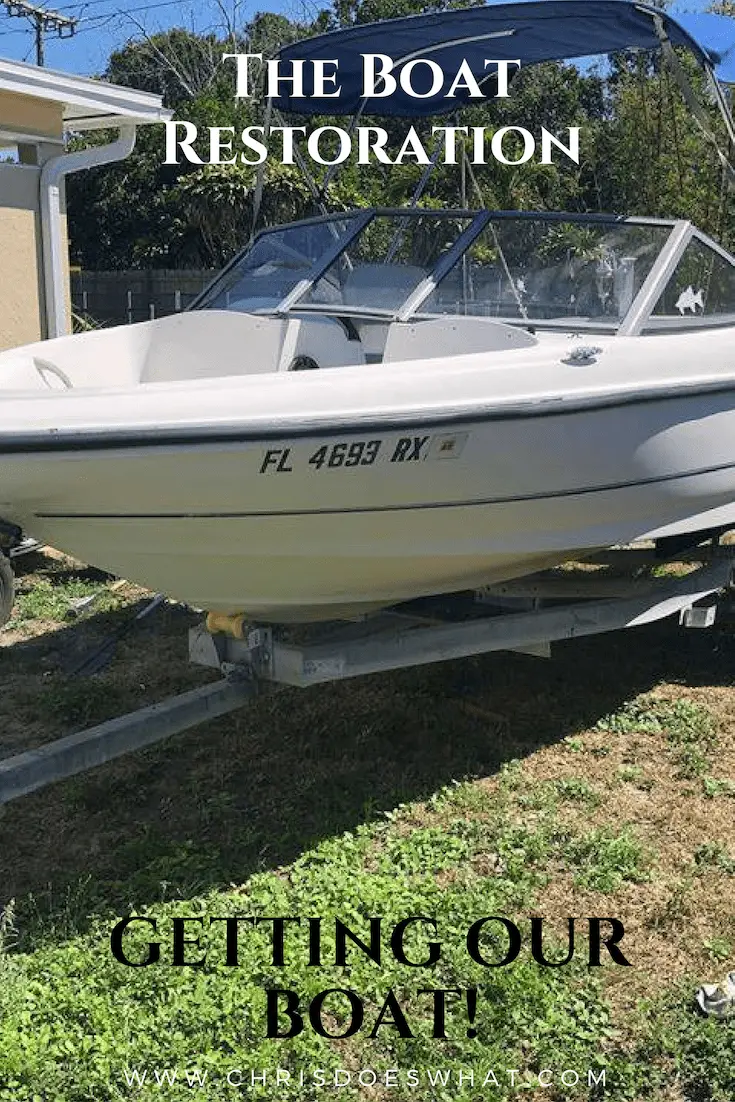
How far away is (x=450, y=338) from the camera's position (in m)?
4.39

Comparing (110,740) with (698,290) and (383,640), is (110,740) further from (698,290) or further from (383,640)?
(698,290)

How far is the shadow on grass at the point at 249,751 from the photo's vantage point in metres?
3.67

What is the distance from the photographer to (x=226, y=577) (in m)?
3.70

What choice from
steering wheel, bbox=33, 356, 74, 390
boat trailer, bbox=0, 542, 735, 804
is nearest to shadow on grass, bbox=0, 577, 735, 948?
boat trailer, bbox=0, 542, 735, 804

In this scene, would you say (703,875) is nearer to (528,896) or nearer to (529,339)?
(528,896)

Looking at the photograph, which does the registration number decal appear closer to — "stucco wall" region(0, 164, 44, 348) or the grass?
the grass

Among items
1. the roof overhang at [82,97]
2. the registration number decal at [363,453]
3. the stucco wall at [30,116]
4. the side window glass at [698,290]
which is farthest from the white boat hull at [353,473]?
the stucco wall at [30,116]

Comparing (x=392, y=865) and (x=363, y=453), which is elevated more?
(x=363, y=453)

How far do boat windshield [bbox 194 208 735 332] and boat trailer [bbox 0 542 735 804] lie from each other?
3.48 ft

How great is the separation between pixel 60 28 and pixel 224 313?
2565 cm

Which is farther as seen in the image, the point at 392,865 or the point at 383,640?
the point at 383,640

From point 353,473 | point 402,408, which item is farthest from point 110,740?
point 402,408

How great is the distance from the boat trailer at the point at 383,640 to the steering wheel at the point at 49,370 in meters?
1.12

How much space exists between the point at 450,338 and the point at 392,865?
195 cm
